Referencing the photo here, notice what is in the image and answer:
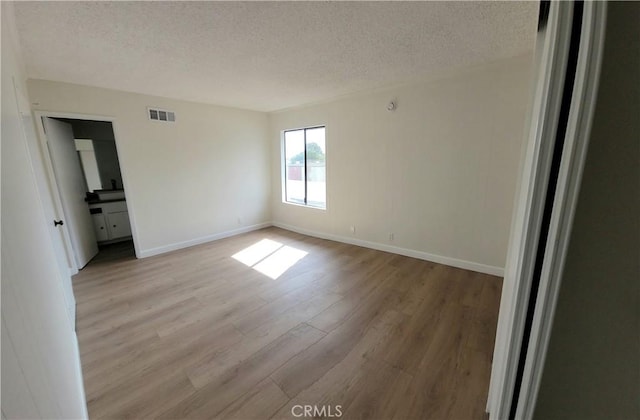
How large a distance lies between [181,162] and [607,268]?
15.3 ft

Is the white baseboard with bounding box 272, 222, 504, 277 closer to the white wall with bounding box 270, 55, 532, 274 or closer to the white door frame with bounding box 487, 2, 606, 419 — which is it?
the white wall with bounding box 270, 55, 532, 274

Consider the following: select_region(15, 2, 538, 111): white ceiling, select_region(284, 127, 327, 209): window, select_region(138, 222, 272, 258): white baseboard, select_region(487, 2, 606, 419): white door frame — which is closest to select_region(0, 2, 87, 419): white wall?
select_region(487, 2, 606, 419): white door frame

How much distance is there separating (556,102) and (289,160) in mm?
4842

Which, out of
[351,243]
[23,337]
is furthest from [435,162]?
[23,337]

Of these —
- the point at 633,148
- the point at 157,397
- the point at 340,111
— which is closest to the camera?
the point at 633,148

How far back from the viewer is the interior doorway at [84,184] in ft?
10.1

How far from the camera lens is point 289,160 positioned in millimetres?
5145

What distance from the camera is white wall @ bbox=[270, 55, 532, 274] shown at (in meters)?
2.76

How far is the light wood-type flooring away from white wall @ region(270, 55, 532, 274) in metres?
0.47

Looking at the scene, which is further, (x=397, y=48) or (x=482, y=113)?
(x=482, y=113)

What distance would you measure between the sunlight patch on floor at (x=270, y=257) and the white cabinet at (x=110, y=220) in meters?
2.42

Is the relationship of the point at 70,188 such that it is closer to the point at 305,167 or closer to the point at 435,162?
the point at 305,167

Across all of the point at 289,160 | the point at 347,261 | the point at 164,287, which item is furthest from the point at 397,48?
the point at 164,287

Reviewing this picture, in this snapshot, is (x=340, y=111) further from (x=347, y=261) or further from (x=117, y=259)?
(x=117, y=259)
